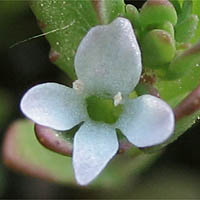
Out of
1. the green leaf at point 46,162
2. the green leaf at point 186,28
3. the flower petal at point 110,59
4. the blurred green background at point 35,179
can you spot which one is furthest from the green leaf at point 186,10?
the blurred green background at point 35,179

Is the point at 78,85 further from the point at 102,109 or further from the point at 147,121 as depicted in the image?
the point at 147,121

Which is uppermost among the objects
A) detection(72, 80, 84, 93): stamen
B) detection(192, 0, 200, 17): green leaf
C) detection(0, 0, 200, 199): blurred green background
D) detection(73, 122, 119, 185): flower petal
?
detection(72, 80, 84, 93): stamen

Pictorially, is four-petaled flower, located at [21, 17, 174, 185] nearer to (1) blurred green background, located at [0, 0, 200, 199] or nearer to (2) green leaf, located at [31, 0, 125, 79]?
(2) green leaf, located at [31, 0, 125, 79]

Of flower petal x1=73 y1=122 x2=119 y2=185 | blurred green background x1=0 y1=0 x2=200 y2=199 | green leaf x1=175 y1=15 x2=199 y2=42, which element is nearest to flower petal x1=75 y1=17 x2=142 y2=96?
flower petal x1=73 y1=122 x2=119 y2=185

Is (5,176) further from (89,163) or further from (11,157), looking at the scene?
(89,163)

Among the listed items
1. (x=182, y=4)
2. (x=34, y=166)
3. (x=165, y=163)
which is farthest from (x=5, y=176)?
(x=182, y=4)
